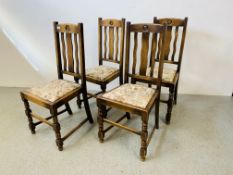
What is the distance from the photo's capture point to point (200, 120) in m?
2.05

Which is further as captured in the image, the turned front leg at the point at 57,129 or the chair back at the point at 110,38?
the chair back at the point at 110,38

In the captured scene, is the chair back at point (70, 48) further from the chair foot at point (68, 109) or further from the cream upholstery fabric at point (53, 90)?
the chair foot at point (68, 109)

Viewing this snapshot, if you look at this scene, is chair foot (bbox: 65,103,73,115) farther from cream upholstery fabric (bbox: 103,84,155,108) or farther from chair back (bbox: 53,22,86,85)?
cream upholstery fabric (bbox: 103,84,155,108)

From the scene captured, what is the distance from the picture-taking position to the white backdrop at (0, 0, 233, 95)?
2217 millimetres

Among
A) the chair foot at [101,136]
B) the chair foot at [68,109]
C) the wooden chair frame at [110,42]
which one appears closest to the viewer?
the chair foot at [101,136]

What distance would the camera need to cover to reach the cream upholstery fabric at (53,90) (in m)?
1.54

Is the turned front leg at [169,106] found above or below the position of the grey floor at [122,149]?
above

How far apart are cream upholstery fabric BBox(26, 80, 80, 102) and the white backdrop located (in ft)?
3.16

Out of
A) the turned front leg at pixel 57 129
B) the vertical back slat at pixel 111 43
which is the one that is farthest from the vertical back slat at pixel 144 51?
the turned front leg at pixel 57 129

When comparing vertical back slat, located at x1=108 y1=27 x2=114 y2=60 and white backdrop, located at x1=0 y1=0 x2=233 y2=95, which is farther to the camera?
white backdrop, located at x1=0 y1=0 x2=233 y2=95

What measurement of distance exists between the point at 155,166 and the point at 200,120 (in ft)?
3.03

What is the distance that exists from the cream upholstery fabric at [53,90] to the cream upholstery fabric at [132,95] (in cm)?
39

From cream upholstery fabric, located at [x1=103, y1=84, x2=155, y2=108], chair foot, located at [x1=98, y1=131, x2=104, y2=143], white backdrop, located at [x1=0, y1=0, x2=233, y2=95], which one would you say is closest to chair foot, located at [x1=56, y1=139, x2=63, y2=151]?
chair foot, located at [x1=98, y1=131, x2=104, y2=143]


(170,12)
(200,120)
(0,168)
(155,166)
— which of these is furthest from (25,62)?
(200,120)
